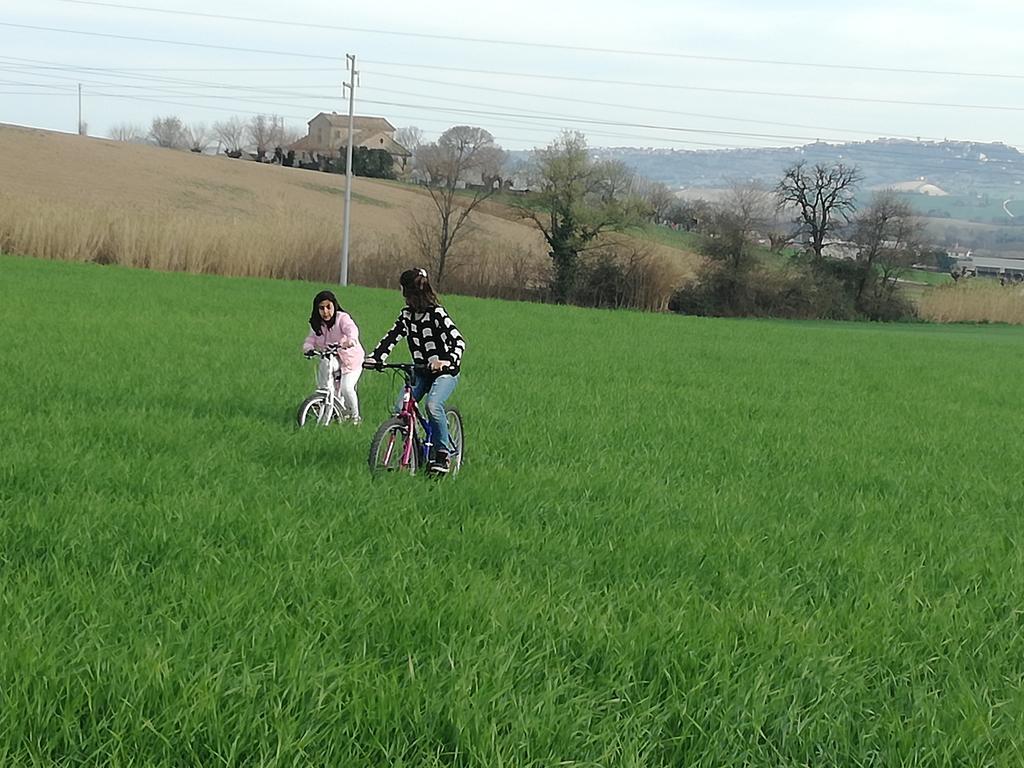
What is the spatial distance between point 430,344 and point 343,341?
2.04 meters

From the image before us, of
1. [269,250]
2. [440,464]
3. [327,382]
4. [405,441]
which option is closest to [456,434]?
[440,464]

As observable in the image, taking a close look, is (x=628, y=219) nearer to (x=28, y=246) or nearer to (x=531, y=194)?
(x=531, y=194)

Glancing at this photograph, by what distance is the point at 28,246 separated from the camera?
33750 millimetres

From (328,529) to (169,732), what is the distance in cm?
244

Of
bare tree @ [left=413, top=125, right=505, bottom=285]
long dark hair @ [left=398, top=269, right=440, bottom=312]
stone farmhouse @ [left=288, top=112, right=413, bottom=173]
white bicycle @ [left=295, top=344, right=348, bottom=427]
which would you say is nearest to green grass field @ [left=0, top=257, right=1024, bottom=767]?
white bicycle @ [left=295, top=344, right=348, bottom=427]

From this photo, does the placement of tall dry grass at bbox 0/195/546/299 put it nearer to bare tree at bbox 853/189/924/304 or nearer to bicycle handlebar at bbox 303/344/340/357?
bare tree at bbox 853/189/924/304

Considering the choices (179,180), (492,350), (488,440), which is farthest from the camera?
(179,180)

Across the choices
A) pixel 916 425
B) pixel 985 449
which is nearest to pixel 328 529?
pixel 985 449

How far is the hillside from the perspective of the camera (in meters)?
35.3

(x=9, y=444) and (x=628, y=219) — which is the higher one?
(x=628, y=219)

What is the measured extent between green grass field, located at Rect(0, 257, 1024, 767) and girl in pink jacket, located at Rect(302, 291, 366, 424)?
54 centimetres

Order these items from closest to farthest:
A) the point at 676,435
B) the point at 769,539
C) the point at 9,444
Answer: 1. the point at 769,539
2. the point at 9,444
3. the point at 676,435

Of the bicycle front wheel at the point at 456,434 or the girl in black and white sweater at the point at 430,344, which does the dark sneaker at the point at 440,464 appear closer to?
A: the girl in black and white sweater at the point at 430,344

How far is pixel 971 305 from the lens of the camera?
189 feet
